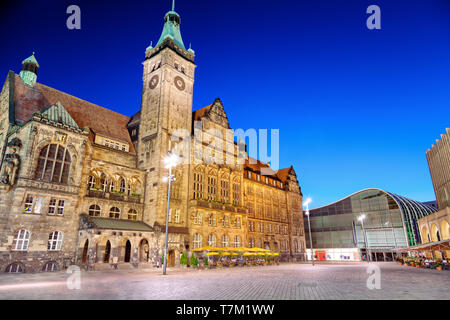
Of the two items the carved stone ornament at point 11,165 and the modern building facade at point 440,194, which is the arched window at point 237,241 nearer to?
the modern building facade at point 440,194

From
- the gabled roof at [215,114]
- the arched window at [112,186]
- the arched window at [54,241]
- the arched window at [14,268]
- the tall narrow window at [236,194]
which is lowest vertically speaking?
the arched window at [14,268]

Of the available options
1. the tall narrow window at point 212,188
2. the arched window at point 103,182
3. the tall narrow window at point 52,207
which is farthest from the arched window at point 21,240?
the tall narrow window at point 212,188

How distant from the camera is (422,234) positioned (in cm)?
6700

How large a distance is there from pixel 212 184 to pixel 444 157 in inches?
1832

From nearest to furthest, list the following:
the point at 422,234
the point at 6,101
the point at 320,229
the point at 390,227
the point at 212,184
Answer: the point at 6,101, the point at 212,184, the point at 422,234, the point at 390,227, the point at 320,229

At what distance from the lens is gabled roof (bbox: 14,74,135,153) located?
3912cm

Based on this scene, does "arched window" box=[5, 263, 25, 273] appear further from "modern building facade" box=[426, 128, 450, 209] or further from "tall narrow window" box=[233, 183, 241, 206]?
"modern building facade" box=[426, 128, 450, 209]

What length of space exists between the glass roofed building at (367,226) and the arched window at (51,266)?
66628mm

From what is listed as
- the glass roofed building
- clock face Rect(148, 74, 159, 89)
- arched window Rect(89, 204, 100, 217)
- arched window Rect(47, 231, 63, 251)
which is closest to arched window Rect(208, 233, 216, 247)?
arched window Rect(89, 204, 100, 217)

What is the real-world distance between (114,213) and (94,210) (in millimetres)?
3034

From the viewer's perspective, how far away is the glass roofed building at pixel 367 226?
71.3 m
